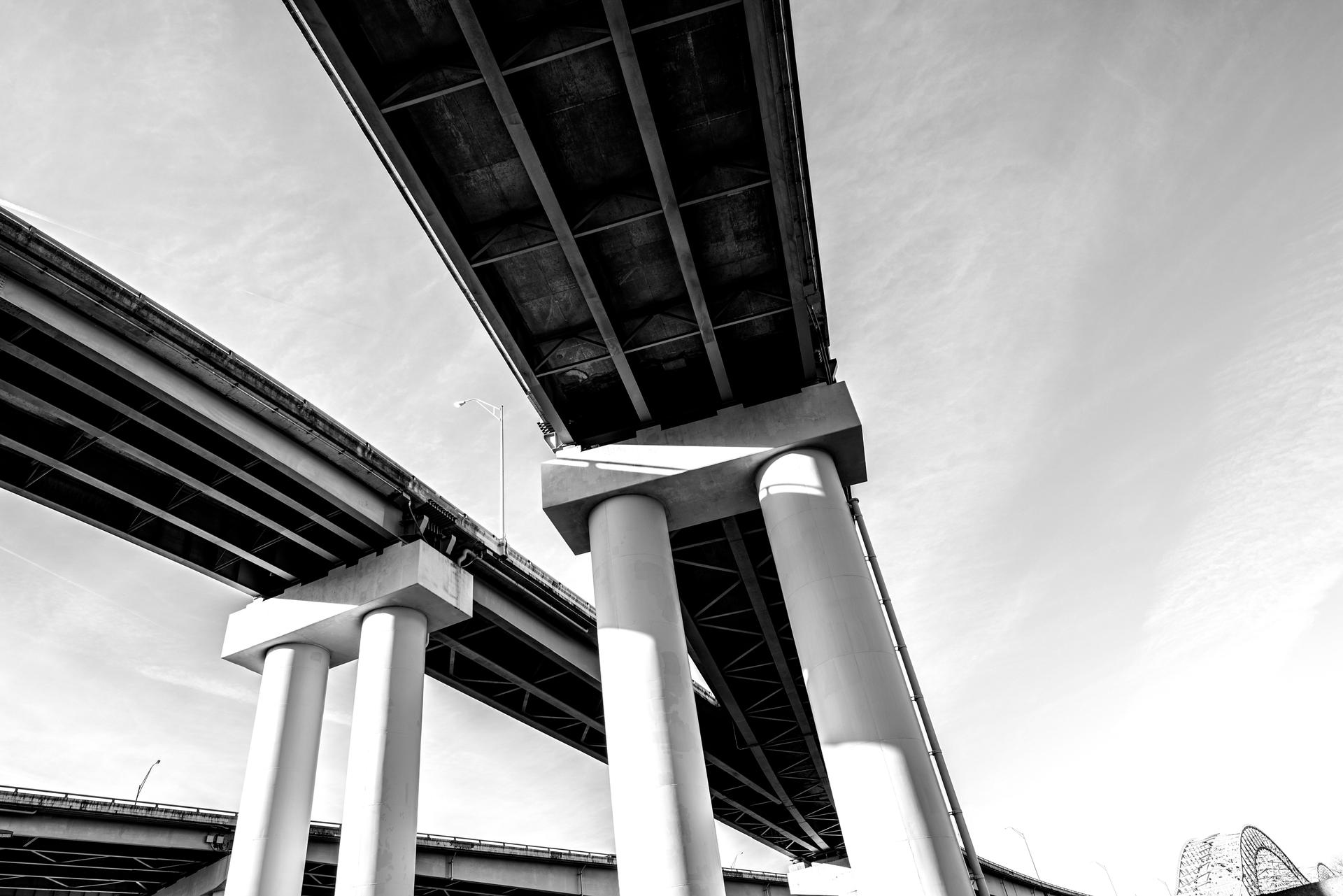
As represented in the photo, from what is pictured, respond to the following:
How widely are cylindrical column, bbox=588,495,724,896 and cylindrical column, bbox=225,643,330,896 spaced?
12335mm

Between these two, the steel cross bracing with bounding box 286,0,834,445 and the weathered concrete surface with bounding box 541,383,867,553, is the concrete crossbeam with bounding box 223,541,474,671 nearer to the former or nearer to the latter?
the weathered concrete surface with bounding box 541,383,867,553

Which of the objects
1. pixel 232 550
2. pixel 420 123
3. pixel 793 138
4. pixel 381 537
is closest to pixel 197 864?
pixel 232 550

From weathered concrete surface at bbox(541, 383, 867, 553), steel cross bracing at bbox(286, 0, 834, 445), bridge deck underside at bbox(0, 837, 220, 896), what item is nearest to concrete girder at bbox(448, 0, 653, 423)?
steel cross bracing at bbox(286, 0, 834, 445)

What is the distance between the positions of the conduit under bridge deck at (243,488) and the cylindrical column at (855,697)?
688 cm

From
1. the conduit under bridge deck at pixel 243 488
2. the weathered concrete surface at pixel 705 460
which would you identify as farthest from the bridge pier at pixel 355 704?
the weathered concrete surface at pixel 705 460

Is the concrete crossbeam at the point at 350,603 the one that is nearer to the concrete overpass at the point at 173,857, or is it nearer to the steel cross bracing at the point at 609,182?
the steel cross bracing at the point at 609,182

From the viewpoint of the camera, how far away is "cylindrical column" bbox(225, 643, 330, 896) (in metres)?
20.8

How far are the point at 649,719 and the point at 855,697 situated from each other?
3.90m

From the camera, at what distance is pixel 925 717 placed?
49.1 feet

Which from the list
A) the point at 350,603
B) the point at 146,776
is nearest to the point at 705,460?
the point at 350,603

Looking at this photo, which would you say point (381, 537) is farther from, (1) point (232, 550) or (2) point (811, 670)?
(2) point (811, 670)

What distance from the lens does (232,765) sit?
53906mm

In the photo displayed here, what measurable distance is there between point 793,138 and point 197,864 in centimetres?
4811

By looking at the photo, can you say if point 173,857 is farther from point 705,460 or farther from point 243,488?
point 705,460
